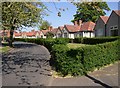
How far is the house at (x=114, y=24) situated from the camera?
4066cm

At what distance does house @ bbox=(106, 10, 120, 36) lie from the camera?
40.7 m

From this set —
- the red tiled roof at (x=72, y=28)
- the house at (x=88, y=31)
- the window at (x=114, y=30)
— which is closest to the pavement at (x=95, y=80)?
the window at (x=114, y=30)

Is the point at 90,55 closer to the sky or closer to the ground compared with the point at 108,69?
closer to the sky

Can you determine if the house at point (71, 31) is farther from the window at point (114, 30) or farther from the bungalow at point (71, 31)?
the window at point (114, 30)


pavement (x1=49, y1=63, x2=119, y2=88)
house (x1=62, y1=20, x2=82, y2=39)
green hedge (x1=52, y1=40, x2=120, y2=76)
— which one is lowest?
pavement (x1=49, y1=63, x2=119, y2=88)

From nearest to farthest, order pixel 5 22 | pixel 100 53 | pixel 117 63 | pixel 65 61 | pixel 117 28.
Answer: pixel 5 22 → pixel 65 61 → pixel 100 53 → pixel 117 63 → pixel 117 28

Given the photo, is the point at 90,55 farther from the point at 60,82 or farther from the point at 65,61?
the point at 60,82

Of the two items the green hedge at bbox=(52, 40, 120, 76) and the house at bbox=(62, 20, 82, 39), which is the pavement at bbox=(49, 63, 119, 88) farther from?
the house at bbox=(62, 20, 82, 39)

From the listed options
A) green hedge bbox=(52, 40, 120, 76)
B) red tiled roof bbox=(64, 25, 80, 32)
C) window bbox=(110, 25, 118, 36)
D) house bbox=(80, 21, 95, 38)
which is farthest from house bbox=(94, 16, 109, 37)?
green hedge bbox=(52, 40, 120, 76)

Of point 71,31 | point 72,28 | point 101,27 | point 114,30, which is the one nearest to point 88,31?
point 71,31

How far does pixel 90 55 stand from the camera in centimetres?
1187

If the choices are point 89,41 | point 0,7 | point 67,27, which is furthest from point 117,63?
point 67,27

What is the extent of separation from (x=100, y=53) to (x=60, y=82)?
3.72 m

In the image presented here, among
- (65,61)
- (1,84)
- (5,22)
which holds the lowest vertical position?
(1,84)
